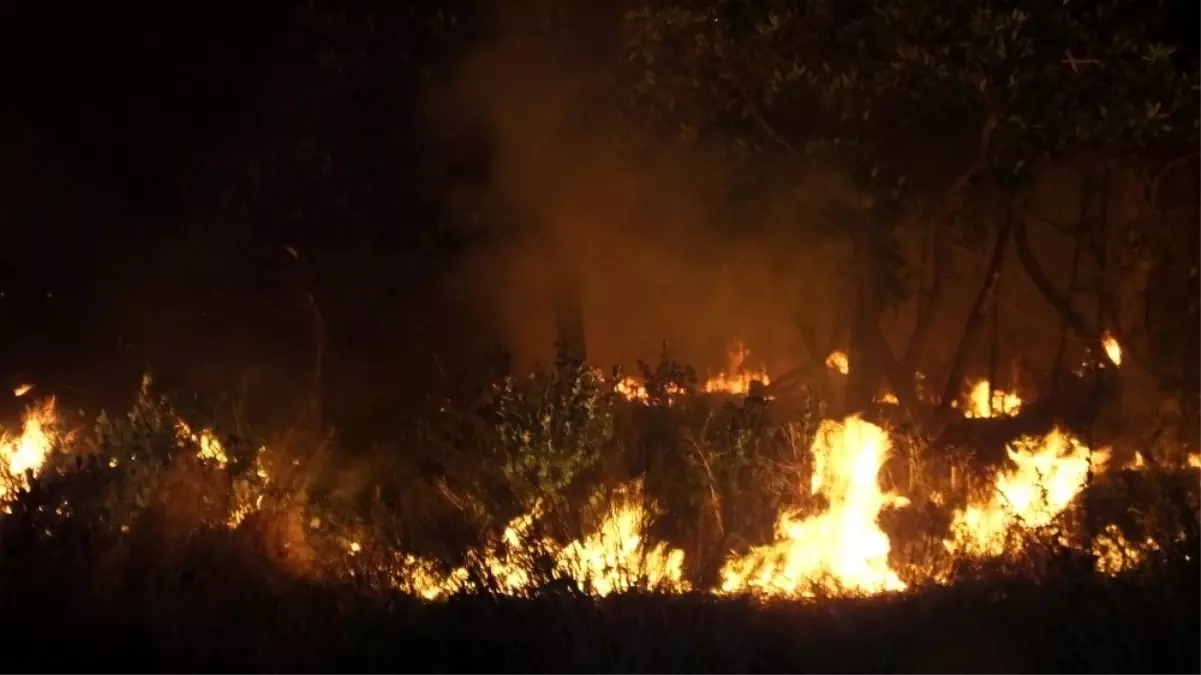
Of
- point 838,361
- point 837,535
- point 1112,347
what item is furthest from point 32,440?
point 1112,347

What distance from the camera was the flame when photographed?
9164mm

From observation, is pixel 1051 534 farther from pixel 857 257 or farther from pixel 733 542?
pixel 857 257

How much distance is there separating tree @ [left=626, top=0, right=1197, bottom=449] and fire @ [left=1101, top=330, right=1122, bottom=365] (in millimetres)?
1177

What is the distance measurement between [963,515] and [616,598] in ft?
7.16

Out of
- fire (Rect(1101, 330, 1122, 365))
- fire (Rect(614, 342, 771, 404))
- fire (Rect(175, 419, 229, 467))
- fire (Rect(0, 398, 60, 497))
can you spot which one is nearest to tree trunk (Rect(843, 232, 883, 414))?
fire (Rect(614, 342, 771, 404))

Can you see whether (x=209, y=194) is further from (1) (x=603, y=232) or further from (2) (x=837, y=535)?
(2) (x=837, y=535)

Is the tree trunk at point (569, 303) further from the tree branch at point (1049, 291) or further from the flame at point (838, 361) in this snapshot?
the tree branch at point (1049, 291)

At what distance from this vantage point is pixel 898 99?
6750mm

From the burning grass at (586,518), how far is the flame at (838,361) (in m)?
1.30

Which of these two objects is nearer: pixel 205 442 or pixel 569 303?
pixel 205 442

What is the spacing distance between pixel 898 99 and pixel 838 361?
2.92 meters

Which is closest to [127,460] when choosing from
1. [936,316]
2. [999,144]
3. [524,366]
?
[524,366]

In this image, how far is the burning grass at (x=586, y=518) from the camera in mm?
5070

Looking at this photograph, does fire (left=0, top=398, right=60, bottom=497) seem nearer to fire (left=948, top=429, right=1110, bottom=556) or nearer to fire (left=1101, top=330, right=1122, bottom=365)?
fire (left=948, top=429, right=1110, bottom=556)
